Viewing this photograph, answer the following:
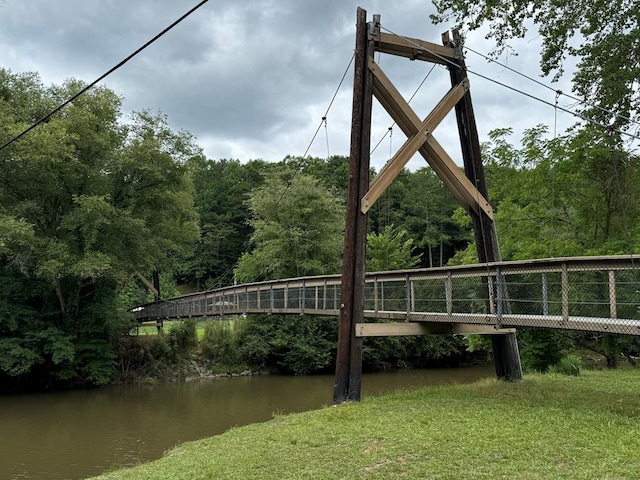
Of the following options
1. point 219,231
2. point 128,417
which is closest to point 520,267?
point 128,417

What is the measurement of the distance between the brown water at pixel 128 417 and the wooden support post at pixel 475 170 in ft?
18.8

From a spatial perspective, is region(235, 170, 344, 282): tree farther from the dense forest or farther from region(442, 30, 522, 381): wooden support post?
region(442, 30, 522, 381): wooden support post

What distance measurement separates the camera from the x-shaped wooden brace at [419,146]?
849 cm

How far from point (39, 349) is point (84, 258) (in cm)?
348

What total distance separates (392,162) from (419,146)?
68cm

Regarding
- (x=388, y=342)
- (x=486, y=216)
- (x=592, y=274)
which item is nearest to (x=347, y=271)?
(x=486, y=216)

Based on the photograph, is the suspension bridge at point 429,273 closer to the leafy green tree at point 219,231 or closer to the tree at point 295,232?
the tree at point 295,232

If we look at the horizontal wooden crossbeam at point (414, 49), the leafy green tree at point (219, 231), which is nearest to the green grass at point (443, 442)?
the horizontal wooden crossbeam at point (414, 49)

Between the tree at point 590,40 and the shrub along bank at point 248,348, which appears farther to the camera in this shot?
the shrub along bank at point 248,348

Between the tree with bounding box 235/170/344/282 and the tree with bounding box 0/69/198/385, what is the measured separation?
5.23 m

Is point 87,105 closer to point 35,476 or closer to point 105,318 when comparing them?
Answer: point 105,318

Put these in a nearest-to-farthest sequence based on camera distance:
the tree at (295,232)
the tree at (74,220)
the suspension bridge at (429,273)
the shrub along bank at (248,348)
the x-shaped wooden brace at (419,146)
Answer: the suspension bridge at (429,273) < the x-shaped wooden brace at (419,146) < the tree at (74,220) < the shrub along bank at (248,348) < the tree at (295,232)

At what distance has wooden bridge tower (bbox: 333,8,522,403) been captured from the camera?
808cm

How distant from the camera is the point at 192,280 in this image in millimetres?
43875
